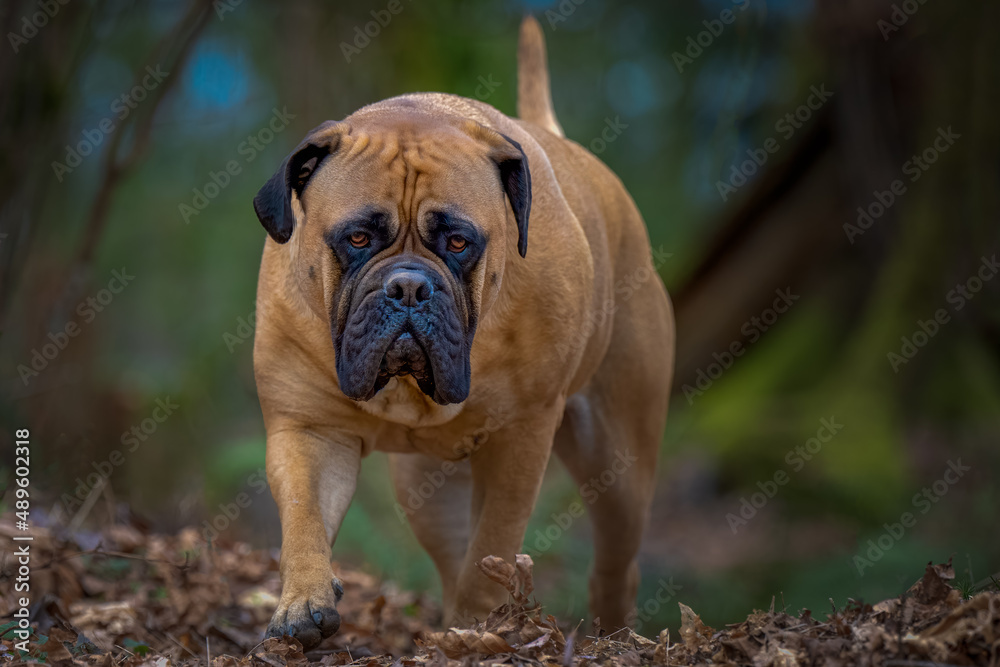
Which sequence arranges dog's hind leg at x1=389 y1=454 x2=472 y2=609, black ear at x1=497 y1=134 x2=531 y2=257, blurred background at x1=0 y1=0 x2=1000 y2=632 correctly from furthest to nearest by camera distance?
1. blurred background at x1=0 y1=0 x2=1000 y2=632
2. dog's hind leg at x1=389 y1=454 x2=472 y2=609
3. black ear at x1=497 y1=134 x2=531 y2=257

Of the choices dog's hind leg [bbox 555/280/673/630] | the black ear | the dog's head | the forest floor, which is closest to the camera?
the forest floor

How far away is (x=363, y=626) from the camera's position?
199 inches

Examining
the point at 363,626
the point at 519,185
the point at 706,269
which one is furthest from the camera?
the point at 706,269

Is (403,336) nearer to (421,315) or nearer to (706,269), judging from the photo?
(421,315)

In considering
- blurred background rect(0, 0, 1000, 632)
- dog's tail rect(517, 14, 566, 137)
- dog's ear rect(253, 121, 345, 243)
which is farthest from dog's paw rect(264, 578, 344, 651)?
dog's tail rect(517, 14, 566, 137)

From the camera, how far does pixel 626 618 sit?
5379mm

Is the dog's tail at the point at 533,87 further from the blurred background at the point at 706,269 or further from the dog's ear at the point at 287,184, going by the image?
the blurred background at the point at 706,269

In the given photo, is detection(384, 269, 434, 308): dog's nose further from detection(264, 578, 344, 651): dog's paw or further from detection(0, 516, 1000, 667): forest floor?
detection(264, 578, 344, 651): dog's paw

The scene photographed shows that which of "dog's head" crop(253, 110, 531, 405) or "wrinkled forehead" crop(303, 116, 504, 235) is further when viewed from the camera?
"wrinkled forehead" crop(303, 116, 504, 235)

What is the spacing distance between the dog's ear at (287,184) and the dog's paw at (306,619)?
4.20 feet

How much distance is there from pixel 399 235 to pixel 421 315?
39 cm

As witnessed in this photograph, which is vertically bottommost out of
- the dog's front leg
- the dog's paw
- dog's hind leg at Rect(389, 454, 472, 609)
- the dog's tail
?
the dog's paw

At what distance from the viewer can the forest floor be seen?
2663 mm

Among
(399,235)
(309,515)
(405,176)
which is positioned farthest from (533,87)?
(309,515)
